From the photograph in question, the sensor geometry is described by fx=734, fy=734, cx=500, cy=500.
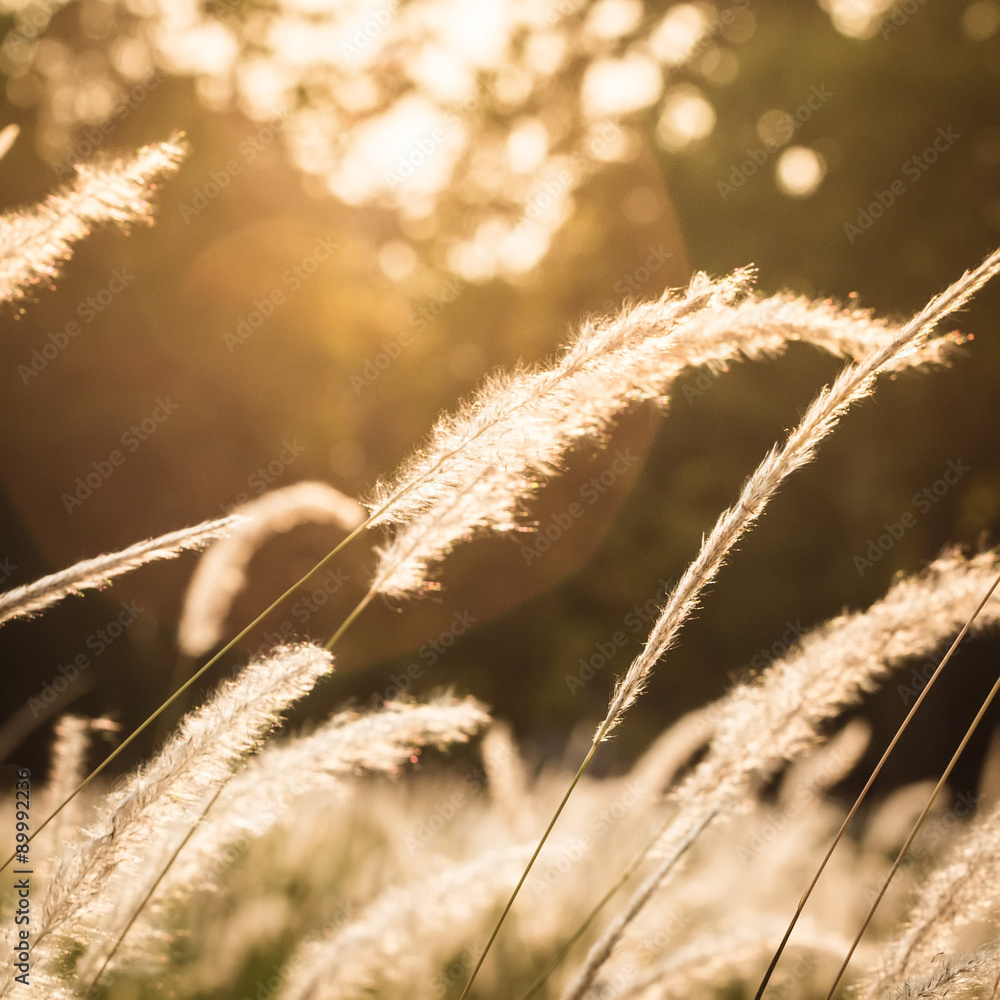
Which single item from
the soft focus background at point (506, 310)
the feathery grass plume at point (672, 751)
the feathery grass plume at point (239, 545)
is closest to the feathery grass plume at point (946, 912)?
the feathery grass plume at point (672, 751)

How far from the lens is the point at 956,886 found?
137 centimetres

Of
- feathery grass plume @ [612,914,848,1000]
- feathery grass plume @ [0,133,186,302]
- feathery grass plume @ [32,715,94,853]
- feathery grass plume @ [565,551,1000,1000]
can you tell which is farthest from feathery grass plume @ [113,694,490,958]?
feathery grass plume @ [0,133,186,302]

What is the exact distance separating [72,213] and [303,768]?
115 cm

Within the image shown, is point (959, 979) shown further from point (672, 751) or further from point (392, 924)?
point (672, 751)

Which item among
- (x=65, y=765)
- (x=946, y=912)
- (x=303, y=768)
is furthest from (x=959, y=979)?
(x=65, y=765)

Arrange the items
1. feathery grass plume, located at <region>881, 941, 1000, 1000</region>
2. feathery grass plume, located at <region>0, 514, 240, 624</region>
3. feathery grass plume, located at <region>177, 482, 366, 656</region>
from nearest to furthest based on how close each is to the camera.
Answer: feathery grass plume, located at <region>0, 514, 240, 624</region> < feathery grass plume, located at <region>881, 941, 1000, 1000</region> < feathery grass plume, located at <region>177, 482, 366, 656</region>

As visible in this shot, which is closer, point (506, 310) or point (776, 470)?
point (776, 470)

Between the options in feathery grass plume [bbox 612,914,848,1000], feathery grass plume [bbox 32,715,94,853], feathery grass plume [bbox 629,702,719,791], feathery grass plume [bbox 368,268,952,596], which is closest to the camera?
feathery grass plume [bbox 368,268,952,596]

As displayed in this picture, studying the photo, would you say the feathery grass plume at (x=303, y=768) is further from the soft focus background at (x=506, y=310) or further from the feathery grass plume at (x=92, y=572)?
the soft focus background at (x=506, y=310)

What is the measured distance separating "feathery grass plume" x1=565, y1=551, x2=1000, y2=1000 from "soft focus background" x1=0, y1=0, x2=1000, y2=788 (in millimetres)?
8416

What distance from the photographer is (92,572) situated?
108cm

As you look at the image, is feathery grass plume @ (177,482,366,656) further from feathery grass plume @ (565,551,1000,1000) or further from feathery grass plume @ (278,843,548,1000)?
feathery grass plume @ (565,551,1000,1000)

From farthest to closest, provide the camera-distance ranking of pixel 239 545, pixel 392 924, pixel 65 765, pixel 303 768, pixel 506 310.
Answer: pixel 506 310
pixel 239 545
pixel 65 765
pixel 392 924
pixel 303 768

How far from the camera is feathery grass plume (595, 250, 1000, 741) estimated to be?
112 cm
